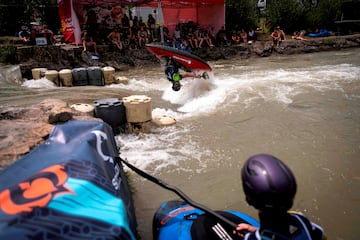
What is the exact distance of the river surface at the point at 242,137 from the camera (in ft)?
10.7

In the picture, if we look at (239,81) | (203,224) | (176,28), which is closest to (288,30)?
(176,28)

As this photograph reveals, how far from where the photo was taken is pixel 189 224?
7.06ft

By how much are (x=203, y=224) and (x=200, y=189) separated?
4.88ft

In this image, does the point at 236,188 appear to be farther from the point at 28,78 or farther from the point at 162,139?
the point at 28,78

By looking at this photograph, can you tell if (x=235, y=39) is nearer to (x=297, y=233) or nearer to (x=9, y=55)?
(x=9, y=55)

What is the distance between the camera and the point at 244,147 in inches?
177

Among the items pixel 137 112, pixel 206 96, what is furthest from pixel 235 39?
pixel 137 112

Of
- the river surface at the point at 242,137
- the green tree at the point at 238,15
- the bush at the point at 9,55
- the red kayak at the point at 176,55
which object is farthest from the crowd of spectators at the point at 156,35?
the red kayak at the point at 176,55

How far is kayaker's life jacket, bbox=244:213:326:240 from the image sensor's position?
4.81 ft

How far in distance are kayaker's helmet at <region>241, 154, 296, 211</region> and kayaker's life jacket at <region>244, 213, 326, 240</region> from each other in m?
0.10

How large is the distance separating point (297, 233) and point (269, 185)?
0.92 ft

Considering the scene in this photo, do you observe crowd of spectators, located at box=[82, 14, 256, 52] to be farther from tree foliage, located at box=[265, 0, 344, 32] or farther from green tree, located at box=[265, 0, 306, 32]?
tree foliage, located at box=[265, 0, 344, 32]

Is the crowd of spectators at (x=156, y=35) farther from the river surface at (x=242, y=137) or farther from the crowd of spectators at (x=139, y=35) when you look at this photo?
the river surface at (x=242, y=137)

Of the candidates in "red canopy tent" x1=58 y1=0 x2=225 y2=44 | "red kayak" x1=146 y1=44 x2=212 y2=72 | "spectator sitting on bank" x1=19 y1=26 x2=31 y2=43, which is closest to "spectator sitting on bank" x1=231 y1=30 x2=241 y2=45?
"red canopy tent" x1=58 y1=0 x2=225 y2=44
